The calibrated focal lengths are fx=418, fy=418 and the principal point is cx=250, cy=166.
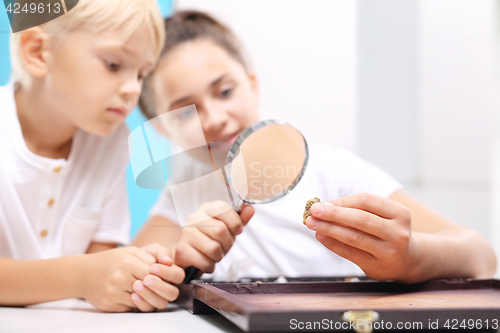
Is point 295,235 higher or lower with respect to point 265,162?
lower

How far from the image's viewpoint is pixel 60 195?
790 mm

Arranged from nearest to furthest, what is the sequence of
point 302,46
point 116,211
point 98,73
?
point 98,73 < point 116,211 < point 302,46

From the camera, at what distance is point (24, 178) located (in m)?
0.75

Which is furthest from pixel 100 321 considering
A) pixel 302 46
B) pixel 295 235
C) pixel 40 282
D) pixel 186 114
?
pixel 302 46

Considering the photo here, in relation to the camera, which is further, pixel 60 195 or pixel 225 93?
pixel 60 195

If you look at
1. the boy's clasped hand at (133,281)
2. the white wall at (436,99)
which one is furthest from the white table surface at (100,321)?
the white wall at (436,99)

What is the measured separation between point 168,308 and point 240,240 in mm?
439

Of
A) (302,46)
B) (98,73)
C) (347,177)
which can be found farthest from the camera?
(302,46)

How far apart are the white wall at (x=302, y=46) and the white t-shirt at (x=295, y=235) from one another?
0.41 m

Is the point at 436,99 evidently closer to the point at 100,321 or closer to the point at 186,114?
the point at 186,114

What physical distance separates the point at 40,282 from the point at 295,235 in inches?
20.9

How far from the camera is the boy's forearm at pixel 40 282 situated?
0.60 metres

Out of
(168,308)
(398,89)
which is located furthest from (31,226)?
(398,89)

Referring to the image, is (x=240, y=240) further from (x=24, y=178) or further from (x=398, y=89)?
(x=398, y=89)
